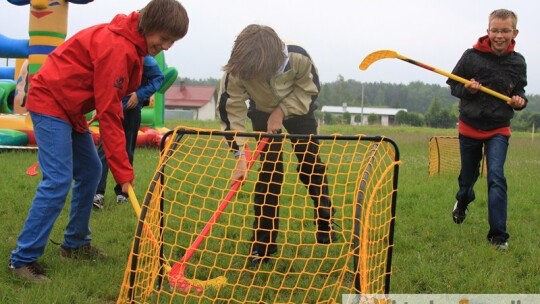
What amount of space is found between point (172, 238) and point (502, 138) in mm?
2452

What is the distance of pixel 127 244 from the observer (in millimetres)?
3846

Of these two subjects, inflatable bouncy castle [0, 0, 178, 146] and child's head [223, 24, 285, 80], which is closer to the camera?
child's head [223, 24, 285, 80]

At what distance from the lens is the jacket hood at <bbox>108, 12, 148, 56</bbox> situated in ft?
9.25

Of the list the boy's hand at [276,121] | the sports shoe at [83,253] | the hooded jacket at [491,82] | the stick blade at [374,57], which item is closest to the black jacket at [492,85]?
the hooded jacket at [491,82]

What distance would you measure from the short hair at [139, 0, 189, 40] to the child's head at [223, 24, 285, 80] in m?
0.56

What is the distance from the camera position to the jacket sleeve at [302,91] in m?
3.57

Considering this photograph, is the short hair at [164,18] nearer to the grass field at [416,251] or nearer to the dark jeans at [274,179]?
the dark jeans at [274,179]

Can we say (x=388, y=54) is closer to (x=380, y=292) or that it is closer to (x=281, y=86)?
(x=281, y=86)

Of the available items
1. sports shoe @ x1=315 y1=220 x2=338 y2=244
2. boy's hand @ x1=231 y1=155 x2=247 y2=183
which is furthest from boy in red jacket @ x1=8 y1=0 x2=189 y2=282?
sports shoe @ x1=315 y1=220 x2=338 y2=244

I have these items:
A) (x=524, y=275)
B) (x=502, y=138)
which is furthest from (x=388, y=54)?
(x=524, y=275)

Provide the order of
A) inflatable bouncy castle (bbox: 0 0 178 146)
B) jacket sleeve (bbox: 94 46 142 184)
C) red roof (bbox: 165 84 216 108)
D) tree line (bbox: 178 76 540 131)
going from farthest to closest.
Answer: tree line (bbox: 178 76 540 131) < red roof (bbox: 165 84 216 108) < inflatable bouncy castle (bbox: 0 0 178 146) < jacket sleeve (bbox: 94 46 142 184)

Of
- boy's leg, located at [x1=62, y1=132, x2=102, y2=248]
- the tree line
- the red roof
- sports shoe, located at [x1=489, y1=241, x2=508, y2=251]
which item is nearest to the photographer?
boy's leg, located at [x1=62, y1=132, x2=102, y2=248]

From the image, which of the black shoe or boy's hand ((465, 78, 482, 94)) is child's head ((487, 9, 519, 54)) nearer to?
boy's hand ((465, 78, 482, 94))

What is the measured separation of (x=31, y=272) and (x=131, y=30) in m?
1.37
